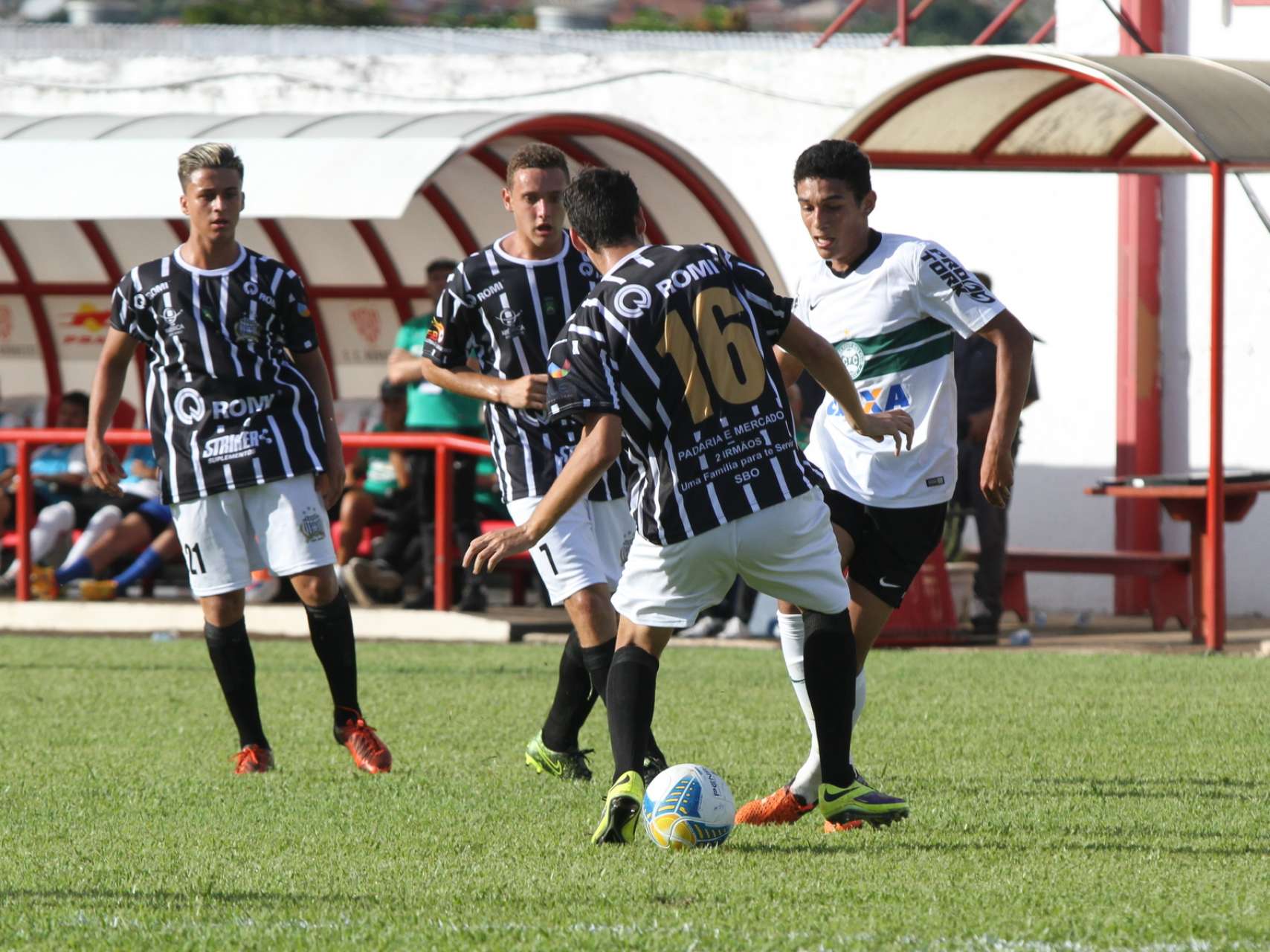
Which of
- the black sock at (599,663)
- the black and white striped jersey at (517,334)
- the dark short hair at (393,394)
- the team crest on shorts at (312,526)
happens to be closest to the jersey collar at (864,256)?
the black and white striped jersey at (517,334)

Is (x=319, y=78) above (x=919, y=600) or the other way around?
above

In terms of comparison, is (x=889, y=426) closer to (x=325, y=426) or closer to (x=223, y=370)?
(x=325, y=426)

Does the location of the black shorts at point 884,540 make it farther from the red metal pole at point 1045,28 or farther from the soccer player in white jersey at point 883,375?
the red metal pole at point 1045,28

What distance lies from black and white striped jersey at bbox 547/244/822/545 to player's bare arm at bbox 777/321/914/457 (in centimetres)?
8

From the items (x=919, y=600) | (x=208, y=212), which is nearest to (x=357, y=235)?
(x=919, y=600)

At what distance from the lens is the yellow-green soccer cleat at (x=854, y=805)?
5441mm

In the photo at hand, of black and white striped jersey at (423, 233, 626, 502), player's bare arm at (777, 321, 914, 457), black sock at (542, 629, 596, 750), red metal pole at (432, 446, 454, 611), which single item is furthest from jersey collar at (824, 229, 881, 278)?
red metal pole at (432, 446, 454, 611)

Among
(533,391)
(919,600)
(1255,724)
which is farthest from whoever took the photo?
(919,600)

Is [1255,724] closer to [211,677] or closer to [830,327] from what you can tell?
[830,327]

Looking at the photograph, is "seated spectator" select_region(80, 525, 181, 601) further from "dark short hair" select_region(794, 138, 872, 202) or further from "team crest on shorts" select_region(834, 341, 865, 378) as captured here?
"dark short hair" select_region(794, 138, 872, 202)

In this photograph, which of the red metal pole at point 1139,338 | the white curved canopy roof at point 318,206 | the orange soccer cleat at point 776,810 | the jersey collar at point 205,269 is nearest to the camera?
the orange soccer cleat at point 776,810

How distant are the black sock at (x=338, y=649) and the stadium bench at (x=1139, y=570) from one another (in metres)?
6.03

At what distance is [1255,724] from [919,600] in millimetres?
3508

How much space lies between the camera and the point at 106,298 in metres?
15.7
